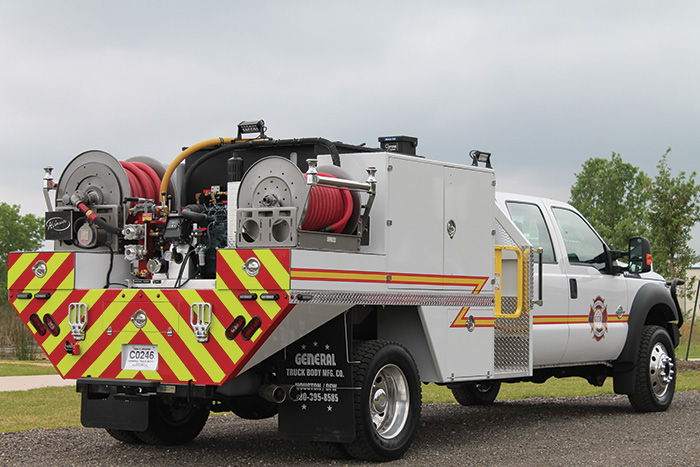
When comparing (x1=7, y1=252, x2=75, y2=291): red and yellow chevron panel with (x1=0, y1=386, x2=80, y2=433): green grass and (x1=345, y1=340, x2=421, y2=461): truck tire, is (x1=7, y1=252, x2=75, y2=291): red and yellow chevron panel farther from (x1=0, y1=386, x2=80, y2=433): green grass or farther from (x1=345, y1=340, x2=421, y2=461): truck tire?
(x1=0, y1=386, x2=80, y2=433): green grass

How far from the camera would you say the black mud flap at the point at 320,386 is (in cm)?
734

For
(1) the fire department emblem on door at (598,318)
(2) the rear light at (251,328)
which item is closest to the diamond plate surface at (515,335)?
(1) the fire department emblem on door at (598,318)

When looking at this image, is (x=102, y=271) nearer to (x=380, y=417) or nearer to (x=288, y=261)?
(x=288, y=261)

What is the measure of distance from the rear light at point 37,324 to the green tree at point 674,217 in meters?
16.6

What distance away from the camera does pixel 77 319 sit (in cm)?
764

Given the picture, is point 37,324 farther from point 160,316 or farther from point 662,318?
point 662,318

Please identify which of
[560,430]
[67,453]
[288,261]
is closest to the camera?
[288,261]

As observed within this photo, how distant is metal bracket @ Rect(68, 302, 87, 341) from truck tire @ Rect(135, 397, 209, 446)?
1.09 meters

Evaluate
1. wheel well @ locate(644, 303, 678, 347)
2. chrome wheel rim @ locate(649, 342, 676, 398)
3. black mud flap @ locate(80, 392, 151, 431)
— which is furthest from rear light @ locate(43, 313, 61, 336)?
wheel well @ locate(644, 303, 678, 347)

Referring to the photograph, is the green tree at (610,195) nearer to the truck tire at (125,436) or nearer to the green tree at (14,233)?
the green tree at (14,233)

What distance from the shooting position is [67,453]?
831cm

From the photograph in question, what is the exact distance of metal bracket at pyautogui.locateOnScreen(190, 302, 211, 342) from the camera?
23.2 feet

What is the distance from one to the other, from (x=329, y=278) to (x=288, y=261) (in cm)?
44

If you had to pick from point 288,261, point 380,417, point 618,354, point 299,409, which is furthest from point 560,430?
point 288,261
